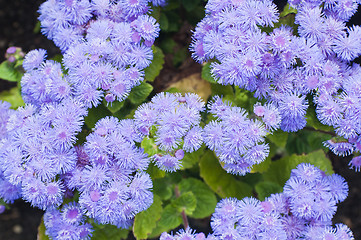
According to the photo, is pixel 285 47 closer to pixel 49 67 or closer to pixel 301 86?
pixel 301 86

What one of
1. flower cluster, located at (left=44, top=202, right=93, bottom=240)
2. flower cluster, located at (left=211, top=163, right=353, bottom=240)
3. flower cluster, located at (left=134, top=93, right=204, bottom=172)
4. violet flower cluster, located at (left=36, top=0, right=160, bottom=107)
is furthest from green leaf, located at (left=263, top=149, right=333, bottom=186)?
flower cluster, located at (left=44, top=202, right=93, bottom=240)

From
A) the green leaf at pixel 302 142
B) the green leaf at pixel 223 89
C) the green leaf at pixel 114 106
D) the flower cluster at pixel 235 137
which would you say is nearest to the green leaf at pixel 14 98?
the green leaf at pixel 114 106

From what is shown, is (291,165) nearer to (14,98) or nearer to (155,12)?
(155,12)

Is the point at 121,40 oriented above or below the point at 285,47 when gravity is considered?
below

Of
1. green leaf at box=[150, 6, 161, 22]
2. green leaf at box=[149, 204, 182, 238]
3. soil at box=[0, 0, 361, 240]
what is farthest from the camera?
soil at box=[0, 0, 361, 240]

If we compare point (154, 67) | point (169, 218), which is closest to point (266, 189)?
point (169, 218)

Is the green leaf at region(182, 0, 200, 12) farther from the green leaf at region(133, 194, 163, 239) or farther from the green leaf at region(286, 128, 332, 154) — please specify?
the green leaf at region(133, 194, 163, 239)

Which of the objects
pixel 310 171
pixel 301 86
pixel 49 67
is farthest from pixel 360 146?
pixel 49 67
